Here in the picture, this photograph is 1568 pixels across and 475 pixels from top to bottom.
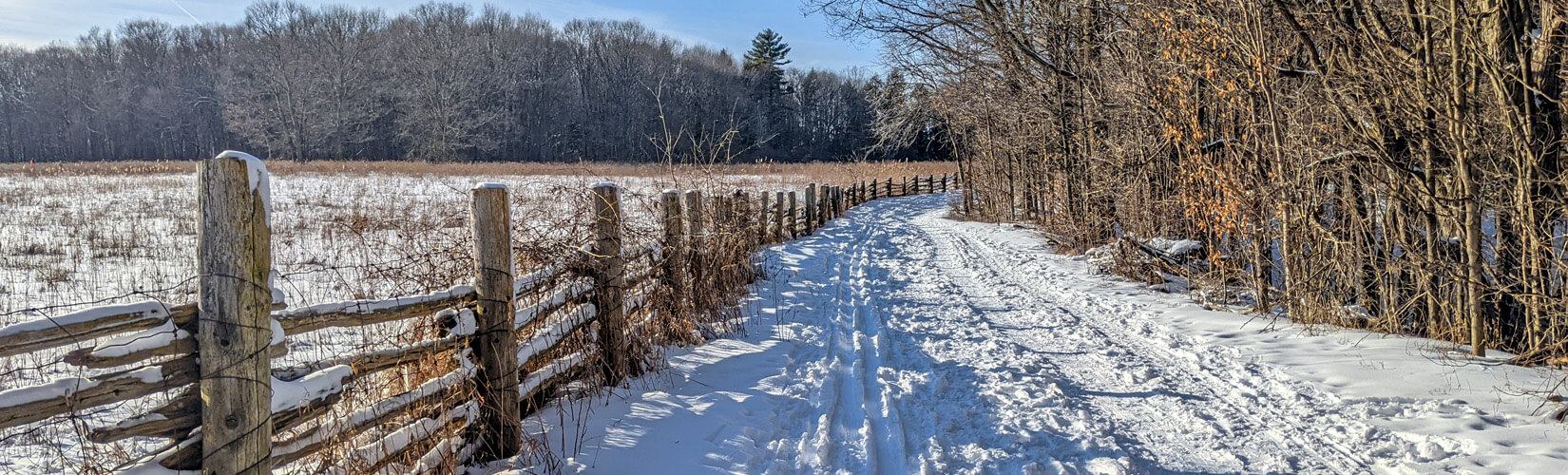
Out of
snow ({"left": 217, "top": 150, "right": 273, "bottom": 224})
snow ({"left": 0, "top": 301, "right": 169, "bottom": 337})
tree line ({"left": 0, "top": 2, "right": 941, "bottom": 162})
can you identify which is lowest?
snow ({"left": 0, "top": 301, "right": 169, "bottom": 337})

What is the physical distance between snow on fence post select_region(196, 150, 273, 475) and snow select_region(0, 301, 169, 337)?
12 cm

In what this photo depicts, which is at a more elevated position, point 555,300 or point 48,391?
point 48,391

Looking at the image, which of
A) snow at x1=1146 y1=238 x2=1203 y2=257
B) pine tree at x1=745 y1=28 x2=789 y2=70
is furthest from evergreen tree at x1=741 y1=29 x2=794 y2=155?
snow at x1=1146 y1=238 x2=1203 y2=257

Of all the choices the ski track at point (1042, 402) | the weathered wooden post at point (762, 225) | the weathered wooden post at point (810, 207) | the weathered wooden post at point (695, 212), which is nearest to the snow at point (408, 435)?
the ski track at point (1042, 402)

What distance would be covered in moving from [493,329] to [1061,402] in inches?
132

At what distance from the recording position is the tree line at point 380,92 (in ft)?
170

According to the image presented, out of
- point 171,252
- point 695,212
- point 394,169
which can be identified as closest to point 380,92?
point 394,169

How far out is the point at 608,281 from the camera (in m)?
5.03

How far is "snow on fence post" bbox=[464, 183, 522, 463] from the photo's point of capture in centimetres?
368

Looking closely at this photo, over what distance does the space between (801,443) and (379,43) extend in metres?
66.1

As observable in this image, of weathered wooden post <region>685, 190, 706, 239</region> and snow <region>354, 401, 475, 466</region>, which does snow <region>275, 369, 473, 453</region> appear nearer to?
snow <region>354, 401, 475, 466</region>

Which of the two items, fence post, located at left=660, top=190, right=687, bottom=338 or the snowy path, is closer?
the snowy path

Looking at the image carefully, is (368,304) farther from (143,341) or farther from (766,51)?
(766,51)

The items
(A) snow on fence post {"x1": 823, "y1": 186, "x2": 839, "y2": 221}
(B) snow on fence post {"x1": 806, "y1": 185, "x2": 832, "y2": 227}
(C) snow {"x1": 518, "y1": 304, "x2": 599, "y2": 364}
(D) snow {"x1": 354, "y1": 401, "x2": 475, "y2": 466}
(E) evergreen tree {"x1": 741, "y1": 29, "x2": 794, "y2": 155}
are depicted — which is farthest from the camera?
(E) evergreen tree {"x1": 741, "y1": 29, "x2": 794, "y2": 155}
